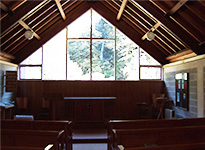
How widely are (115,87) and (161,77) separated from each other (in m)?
1.91

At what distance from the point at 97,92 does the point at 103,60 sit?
1.28m

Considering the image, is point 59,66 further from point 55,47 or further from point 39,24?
point 39,24

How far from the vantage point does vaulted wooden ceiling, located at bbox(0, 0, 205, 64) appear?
573cm

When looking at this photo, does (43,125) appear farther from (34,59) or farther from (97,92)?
(34,59)

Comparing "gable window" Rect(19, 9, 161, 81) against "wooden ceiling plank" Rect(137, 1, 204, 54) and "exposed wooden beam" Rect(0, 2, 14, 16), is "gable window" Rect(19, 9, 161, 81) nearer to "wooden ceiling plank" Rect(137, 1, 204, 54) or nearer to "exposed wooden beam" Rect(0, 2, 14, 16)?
"wooden ceiling plank" Rect(137, 1, 204, 54)

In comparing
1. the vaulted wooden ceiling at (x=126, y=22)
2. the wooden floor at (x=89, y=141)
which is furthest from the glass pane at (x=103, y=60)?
the wooden floor at (x=89, y=141)

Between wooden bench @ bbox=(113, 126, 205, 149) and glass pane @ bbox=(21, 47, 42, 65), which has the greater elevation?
glass pane @ bbox=(21, 47, 42, 65)

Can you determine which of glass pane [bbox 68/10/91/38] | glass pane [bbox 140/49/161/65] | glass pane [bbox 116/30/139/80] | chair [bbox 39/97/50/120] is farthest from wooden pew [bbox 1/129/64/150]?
glass pane [bbox 140/49/161/65]

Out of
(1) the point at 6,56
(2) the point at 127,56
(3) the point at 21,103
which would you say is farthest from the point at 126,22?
(3) the point at 21,103

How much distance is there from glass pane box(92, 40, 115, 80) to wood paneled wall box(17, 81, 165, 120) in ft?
0.97

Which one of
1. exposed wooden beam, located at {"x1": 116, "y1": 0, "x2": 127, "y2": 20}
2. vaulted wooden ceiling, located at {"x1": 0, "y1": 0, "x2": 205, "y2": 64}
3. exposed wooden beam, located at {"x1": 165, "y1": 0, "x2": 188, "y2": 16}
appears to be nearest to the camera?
exposed wooden beam, located at {"x1": 165, "y1": 0, "x2": 188, "y2": 16}

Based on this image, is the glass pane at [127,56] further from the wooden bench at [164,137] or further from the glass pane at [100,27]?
the wooden bench at [164,137]

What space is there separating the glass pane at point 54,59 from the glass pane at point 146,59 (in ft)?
9.97

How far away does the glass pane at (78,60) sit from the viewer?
8703mm
